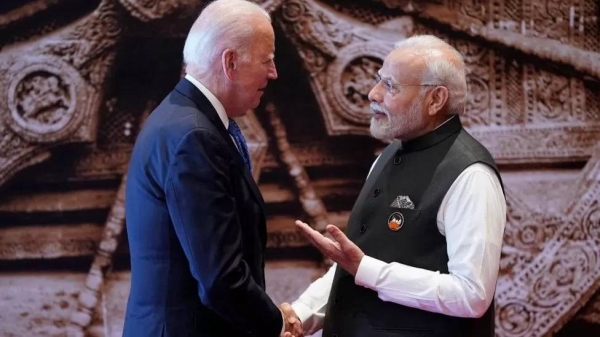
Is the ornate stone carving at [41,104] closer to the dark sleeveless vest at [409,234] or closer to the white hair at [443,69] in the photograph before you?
the dark sleeveless vest at [409,234]

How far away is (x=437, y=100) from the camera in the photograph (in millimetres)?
1983

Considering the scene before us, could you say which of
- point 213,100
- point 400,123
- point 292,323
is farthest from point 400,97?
point 292,323

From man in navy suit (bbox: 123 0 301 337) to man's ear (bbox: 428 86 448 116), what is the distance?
0.46 metres

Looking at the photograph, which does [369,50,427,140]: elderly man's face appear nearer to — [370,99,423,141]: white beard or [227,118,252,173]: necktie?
[370,99,423,141]: white beard

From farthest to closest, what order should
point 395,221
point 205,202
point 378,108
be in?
point 378,108
point 395,221
point 205,202

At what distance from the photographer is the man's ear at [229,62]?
1713mm

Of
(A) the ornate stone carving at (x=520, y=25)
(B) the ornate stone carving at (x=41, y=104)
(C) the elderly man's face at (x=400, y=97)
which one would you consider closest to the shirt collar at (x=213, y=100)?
(C) the elderly man's face at (x=400, y=97)

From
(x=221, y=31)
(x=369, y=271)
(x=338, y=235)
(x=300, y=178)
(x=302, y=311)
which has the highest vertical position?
(x=221, y=31)

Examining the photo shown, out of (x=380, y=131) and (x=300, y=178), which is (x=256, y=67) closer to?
(x=380, y=131)

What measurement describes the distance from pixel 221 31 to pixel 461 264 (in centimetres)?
79

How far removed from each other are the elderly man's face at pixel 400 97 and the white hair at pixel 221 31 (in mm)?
455

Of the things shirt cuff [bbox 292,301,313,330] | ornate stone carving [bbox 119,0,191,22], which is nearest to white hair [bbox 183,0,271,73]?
shirt cuff [bbox 292,301,313,330]

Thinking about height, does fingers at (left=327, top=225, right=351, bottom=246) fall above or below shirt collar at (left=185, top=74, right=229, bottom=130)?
below

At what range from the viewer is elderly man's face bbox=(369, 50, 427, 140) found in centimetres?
198
